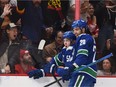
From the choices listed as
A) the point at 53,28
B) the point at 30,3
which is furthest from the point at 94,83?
the point at 30,3

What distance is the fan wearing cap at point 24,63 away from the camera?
5648 millimetres

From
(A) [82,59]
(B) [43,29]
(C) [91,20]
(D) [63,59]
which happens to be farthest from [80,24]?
(B) [43,29]

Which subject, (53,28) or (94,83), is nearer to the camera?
(94,83)

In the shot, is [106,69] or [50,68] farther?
[106,69]

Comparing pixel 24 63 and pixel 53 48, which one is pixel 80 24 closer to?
pixel 53 48

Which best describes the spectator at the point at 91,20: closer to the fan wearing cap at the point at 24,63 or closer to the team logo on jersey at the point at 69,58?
the team logo on jersey at the point at 69,58

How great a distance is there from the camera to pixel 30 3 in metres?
5.79

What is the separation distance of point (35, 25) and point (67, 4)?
17.3 inches

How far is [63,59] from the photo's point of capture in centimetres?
545

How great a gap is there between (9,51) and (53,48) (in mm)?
497

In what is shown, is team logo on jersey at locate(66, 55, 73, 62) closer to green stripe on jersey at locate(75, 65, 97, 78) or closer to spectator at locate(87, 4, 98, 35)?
green stripe on jersey at locate(75, 65, 97, 78)

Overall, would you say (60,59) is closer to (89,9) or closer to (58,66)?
(58,66)

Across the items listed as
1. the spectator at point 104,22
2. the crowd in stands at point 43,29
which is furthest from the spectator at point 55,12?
the spectator at point 104,22

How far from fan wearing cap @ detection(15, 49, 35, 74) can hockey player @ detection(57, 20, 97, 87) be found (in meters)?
0.57
